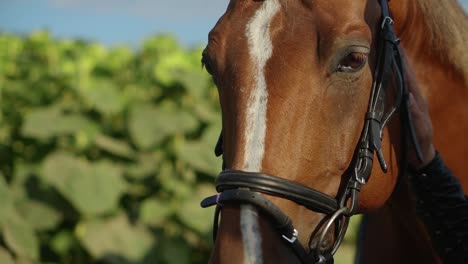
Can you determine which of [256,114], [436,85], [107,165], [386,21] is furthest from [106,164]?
[256,114]

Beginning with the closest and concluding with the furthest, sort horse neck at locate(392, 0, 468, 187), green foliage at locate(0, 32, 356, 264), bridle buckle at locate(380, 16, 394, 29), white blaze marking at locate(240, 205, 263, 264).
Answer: white blaze marking at locate(240, 205, 263, 264)
bridle buckle at locate(380, 16, 394, 29)
horse neck at locate(392, 0, 468, 187)
green foliage at locate(0, 32, 356, 264)

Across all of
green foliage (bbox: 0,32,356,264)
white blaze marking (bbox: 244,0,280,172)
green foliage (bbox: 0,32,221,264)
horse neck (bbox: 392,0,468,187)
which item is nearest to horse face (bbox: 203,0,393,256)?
white blaze marking (bbox: 244,0,280,172)

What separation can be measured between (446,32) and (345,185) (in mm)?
911

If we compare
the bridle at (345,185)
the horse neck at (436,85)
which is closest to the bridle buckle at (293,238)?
the bridle at (345,185)

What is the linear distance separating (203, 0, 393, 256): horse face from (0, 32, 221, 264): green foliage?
147 inches

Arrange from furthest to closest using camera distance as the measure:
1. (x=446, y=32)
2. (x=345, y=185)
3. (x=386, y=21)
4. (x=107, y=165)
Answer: (x=107, y=165) < (x=446, y=32) < (x=386, y=21) < (x=345, y=185)

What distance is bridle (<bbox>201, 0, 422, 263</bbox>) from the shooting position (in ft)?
7.97

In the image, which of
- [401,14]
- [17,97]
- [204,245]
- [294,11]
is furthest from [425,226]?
[17,97]

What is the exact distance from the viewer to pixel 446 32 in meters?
3.19

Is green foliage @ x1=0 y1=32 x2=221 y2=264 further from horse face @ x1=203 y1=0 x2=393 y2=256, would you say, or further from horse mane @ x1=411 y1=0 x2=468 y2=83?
horse face @ x1=203 y1=0 x2=393 y2=256

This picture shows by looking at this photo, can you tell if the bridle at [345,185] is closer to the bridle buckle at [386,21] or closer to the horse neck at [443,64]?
the bridle buckle at [386,21]

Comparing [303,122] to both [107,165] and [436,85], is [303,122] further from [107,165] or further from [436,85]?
[107,165]

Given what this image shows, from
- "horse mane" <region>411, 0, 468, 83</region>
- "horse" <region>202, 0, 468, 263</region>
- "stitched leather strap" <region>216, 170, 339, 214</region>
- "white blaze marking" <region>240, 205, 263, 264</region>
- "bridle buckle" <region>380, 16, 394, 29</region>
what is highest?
"horse mane" <region>411, 0, 468, 83</region>

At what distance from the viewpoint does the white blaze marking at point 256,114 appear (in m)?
2.40
